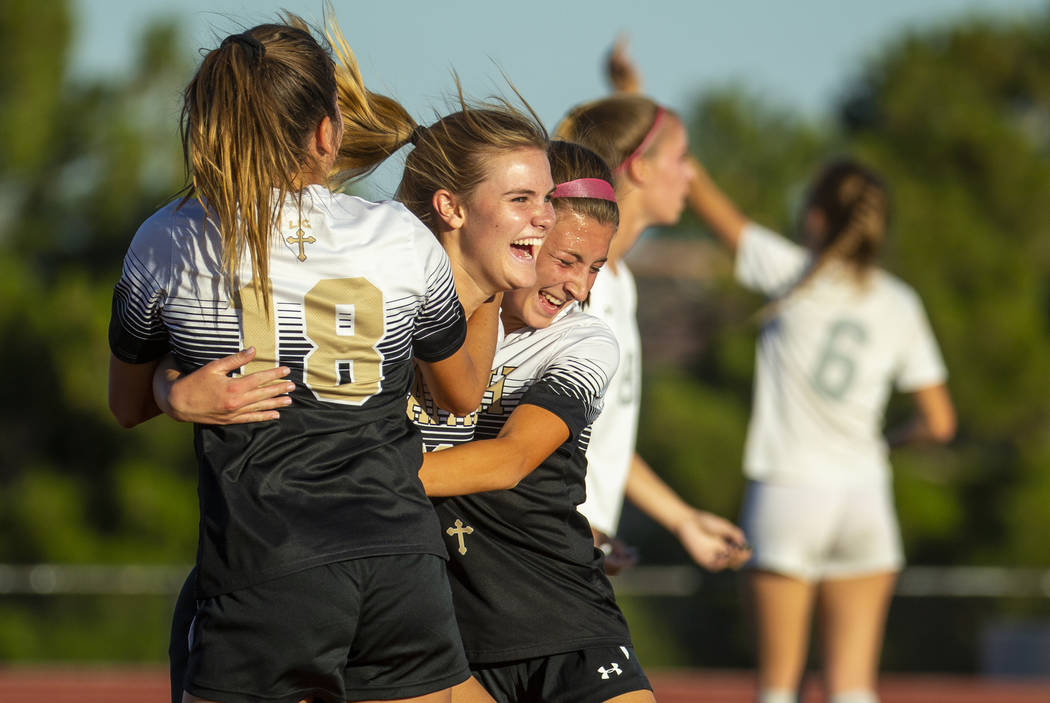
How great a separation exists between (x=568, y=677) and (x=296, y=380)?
92cm

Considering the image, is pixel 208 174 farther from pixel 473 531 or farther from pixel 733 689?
pixel 733 689

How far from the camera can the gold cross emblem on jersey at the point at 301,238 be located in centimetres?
222

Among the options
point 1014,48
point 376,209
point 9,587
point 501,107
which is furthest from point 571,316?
point 1014,48

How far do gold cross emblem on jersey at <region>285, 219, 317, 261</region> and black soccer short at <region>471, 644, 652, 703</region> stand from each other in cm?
99

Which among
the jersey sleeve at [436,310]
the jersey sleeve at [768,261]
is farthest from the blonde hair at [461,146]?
the jersey sleeve at [768,261]

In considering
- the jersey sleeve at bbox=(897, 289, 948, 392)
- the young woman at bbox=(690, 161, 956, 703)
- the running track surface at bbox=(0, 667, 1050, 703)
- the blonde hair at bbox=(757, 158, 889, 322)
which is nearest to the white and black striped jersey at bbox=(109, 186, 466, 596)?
the young woman at bbox=(690, 161, 956, 703)

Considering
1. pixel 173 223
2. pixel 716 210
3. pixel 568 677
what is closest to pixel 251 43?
pixel 173 223

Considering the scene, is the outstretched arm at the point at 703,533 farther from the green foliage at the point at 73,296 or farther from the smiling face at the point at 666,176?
the green foliage at the point at 73,296

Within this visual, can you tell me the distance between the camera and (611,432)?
3.34 meters

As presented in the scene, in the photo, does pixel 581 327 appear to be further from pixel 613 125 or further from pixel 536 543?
pixel 613 125

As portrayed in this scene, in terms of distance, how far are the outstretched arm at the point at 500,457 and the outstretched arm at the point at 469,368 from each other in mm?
85

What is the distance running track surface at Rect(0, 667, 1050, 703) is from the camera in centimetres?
1037

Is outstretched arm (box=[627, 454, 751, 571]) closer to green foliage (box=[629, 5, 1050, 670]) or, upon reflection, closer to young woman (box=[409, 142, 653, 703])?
young woman (box=[409, 142, 653, 703])

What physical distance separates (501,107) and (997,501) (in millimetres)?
15000
